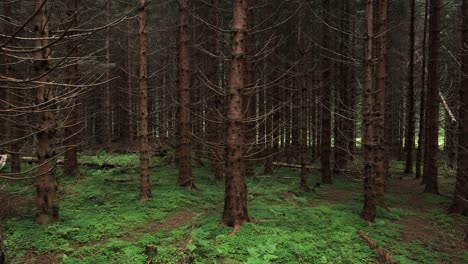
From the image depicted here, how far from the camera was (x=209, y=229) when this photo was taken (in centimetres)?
816

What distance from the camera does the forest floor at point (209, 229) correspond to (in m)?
7.02

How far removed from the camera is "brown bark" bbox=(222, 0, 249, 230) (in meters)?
8.21

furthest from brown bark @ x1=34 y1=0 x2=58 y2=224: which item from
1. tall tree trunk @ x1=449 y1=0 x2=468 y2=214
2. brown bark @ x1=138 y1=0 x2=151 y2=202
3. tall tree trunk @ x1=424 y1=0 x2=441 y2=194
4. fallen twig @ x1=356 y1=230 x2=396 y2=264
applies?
tall tree trunk @ x1=424 y1=0 x2=441 y2=194

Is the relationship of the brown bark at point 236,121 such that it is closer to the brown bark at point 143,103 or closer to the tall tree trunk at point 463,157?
the brown bark at point 143,103

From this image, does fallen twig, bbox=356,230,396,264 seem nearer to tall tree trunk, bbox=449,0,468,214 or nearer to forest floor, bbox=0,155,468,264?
forest floor, bbox=0,155,468,264

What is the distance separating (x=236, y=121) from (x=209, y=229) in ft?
8.30

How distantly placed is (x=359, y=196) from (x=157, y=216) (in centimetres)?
781

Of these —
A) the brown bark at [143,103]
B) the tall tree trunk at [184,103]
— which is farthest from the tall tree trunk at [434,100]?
the brown bark at [143,103]

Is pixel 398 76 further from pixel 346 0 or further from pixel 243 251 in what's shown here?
pixel 243 251

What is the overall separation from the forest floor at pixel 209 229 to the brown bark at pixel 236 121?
61 cm

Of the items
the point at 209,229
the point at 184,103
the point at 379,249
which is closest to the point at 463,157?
the point at 379,249

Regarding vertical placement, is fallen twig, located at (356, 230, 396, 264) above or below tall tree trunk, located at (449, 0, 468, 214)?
below

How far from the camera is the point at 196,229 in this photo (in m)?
8.23

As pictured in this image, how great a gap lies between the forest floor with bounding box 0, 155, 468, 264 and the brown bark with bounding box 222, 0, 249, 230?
61 cm
